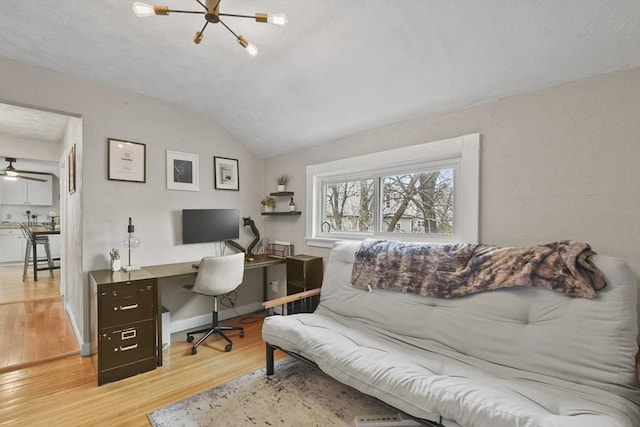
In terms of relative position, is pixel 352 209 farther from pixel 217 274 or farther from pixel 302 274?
pixel 217 274

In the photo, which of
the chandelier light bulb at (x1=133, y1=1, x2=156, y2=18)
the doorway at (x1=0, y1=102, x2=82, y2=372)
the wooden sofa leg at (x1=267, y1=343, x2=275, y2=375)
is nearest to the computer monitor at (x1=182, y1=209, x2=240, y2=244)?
the doorway at (x1=0, y1=102, x2=82, y2=372)

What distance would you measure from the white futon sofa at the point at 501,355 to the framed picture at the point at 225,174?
202 centimetres

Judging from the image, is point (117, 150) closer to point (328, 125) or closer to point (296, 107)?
point (296, 107)

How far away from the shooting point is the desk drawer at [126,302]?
2193 mm

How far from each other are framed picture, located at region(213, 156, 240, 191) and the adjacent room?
0.15ft

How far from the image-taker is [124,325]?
89.7 inches

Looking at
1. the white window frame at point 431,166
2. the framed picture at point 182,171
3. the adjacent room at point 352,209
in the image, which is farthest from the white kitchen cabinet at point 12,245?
the white window frame at point 431,166

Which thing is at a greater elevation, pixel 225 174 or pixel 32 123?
pixel 32 123

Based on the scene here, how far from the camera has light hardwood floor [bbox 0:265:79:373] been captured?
254 cm

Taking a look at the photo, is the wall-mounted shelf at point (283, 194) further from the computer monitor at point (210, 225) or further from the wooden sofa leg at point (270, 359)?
the wooden sofa leg at point (270, 359)

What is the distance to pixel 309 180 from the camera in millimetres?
3426

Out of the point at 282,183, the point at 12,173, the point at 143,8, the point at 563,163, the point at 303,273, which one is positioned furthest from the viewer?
the point at 12,173

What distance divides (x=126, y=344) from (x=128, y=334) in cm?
7

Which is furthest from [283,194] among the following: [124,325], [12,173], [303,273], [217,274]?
[12,173]
